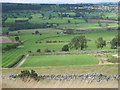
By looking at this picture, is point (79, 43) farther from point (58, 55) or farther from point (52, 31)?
point (52, 31)

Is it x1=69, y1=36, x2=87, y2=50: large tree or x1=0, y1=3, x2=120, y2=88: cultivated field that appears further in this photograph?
x1=69, y1=36, x2=87, y2=50: large tree

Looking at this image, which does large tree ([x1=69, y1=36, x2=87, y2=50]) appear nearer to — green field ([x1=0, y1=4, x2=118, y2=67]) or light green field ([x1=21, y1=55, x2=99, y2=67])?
green field ([x1=0, y1=4, x2=118, y2=67])

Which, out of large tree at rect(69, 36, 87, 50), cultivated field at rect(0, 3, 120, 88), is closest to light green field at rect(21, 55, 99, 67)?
cultivated field at rect(0, 3, 120, 88)

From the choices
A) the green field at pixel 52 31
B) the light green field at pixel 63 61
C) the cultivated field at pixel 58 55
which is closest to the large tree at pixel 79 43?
the cultivated field at pixel 58 55

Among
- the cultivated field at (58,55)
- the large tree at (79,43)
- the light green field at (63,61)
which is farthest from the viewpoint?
the large tree at (79,43)

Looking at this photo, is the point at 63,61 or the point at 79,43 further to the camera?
the point at 79,43

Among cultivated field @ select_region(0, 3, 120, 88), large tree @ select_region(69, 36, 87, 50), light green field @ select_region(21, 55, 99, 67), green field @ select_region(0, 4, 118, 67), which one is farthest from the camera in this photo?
large tree @ select_region(69, 36, 87, 50)

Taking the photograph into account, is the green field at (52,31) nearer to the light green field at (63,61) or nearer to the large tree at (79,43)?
the light green field at (63,61)

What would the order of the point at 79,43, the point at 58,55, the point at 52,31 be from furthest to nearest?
the point at 52,31 < the point at 79,43 < the point at 58,55

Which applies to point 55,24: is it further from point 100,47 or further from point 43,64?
point 43,64

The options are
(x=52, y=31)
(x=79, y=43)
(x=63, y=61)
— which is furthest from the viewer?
(x=52, y=31)

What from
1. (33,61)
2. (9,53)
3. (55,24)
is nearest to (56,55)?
(33,61)

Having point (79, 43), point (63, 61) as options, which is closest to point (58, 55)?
point (63, 61)
